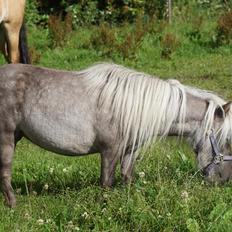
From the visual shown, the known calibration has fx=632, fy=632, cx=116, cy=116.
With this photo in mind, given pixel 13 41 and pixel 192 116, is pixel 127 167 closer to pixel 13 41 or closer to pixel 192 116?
pixel 192 116

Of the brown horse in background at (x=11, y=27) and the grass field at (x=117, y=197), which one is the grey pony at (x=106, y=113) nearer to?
the grass field at (x=117, y=197)

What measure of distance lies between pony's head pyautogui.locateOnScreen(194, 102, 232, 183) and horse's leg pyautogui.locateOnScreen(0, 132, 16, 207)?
133cm

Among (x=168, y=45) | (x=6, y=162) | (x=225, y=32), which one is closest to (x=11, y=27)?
(x=6, y=162)

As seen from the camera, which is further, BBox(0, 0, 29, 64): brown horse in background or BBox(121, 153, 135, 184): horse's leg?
BBox(0, 0, 29, 64): brown horse in background

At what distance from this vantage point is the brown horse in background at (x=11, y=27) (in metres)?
7.77

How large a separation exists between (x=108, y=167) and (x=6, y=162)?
758 mm

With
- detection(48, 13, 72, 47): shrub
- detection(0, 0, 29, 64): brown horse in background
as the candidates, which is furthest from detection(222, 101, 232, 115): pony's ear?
detection(48, 13, 72, 47): shrub

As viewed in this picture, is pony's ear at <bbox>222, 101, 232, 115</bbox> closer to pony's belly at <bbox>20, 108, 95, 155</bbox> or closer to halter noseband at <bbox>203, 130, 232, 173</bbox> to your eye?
halter noseband at <bbox>203, 130, 232, 173</bbox>

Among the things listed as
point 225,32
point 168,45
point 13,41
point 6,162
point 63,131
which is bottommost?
point 168,45

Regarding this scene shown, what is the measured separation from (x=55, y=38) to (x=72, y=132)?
7.75 meters

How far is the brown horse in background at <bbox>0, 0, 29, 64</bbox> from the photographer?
777 centimetres

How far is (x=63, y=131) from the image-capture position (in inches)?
173

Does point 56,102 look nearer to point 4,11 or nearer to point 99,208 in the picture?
point 99,208

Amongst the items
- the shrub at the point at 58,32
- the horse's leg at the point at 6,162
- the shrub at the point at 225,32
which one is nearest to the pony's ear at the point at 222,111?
the horse's leg at the point at 6,162
